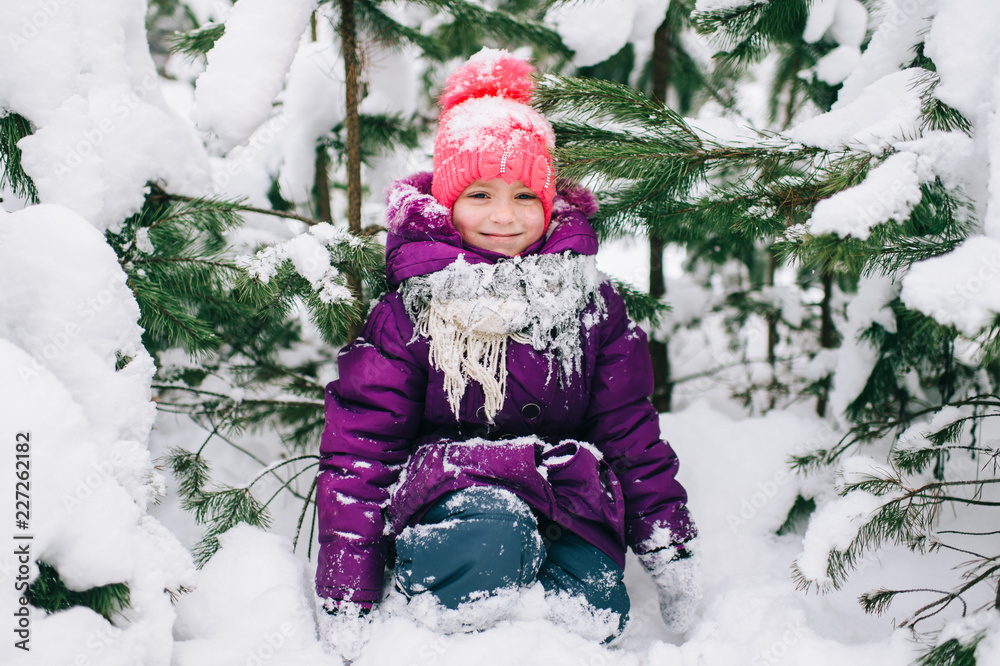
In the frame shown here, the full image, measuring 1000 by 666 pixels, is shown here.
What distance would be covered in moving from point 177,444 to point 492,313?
139cm

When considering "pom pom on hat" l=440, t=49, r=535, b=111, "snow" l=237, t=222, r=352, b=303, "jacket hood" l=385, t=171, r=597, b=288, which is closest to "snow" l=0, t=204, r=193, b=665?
"snow" l=237, t=222, r=352, b=303

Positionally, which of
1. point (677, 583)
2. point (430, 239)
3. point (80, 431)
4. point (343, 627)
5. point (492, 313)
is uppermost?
point (430, 239)

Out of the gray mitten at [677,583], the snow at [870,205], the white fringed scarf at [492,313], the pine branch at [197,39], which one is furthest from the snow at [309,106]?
the snow at [870,205]

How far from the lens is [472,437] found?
192cm

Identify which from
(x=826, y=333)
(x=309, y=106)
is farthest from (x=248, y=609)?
(x=826, y=333)

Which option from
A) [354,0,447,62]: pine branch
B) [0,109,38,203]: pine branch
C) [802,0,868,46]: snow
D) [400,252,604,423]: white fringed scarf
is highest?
[354,0,447,62]: pine branch

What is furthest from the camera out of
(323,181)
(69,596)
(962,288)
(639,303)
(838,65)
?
(323,181)

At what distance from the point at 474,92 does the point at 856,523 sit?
1.60 metres

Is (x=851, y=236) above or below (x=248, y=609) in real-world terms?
above

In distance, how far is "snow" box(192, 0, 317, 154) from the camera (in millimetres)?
1633

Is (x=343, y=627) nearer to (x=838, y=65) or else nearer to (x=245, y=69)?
(x=245, y=69)

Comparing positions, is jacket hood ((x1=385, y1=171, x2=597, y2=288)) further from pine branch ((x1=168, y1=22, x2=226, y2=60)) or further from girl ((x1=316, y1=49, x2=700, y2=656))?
pine branch ((x1=168, y1=22, x2=226, y2=60))

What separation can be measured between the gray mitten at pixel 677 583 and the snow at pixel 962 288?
3.56 ft

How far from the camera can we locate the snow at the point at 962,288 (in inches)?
36.9
